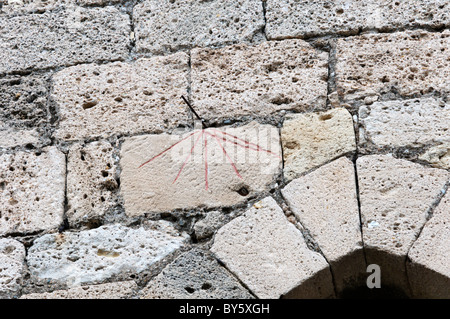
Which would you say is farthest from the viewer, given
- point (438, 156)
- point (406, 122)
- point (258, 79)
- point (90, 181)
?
point (258, 79)

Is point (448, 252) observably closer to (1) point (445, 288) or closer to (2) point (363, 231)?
(1) point (445, 288)

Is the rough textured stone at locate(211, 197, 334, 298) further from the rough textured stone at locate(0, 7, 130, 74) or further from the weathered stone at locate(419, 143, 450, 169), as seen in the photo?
the rough textured stone at locate(0, 7, 130, 74)

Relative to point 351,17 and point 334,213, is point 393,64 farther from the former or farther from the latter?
point 334,213

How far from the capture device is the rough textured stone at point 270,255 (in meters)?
2.86

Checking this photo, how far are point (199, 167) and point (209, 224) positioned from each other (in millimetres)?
293

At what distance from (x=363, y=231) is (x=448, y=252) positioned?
1.12ft

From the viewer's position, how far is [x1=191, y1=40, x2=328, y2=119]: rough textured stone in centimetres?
336

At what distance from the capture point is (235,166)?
10.5 feet

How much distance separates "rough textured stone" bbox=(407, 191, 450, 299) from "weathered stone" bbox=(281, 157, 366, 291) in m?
0.22

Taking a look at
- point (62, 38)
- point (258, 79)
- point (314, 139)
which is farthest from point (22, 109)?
point (314, 139)

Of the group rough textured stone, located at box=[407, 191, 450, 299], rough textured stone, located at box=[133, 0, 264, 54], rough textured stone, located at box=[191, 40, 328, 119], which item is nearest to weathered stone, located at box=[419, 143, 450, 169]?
rough textured stone, located at box=[407, 191, 450, 299]

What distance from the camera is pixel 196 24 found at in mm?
3688

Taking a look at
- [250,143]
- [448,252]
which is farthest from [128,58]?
[448,252]

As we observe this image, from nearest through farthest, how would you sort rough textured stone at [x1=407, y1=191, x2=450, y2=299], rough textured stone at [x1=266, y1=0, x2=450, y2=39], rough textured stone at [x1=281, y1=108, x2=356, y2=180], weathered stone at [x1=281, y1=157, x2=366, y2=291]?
rough textured stone at [x1=407, y1=191, x2=450, y2=299] → weathered stone at [x1=281, y1=157, x2=366, y2=291] → rough textured stone at [x1=281, y1=108, x2=356, y2=180] → rough textured stone at [x1=266, y1=0, x2=450, y2=39]
